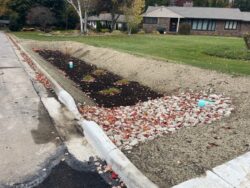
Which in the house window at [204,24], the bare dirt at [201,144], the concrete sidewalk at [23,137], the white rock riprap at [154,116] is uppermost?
the house window at [204,24]

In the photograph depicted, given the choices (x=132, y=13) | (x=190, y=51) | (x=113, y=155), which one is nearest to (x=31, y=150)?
(x=113, y=155)

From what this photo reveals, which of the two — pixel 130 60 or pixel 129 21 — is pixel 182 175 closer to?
pixel 130 60

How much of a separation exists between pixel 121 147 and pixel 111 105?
11.8 ft

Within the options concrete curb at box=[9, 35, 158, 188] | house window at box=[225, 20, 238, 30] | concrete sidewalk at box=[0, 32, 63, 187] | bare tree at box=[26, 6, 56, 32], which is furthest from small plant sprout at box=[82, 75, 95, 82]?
house window at box=[225, 20, 238, 30]

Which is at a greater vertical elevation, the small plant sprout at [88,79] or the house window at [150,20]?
the house window at [150,20]

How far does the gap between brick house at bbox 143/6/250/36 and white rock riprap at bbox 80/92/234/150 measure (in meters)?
45.1

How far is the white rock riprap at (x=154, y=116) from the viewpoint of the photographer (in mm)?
5969

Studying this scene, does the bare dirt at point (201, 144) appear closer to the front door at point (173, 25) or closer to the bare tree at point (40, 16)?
the bare tree at point (40, 16)

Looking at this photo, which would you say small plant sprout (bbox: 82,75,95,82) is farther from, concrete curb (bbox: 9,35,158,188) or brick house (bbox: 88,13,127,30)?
brick house (bbox: 88,13,127,30)

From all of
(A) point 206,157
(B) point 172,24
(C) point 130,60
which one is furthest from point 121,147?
(B) point 172,24

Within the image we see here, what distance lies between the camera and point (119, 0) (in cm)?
4425

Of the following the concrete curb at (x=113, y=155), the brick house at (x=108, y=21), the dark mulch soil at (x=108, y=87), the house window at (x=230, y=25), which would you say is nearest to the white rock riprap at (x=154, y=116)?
the concrete curb at (x=113, y=155)

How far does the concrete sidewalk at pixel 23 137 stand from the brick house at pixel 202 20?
45011 mm

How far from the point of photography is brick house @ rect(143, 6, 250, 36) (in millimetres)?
51094
